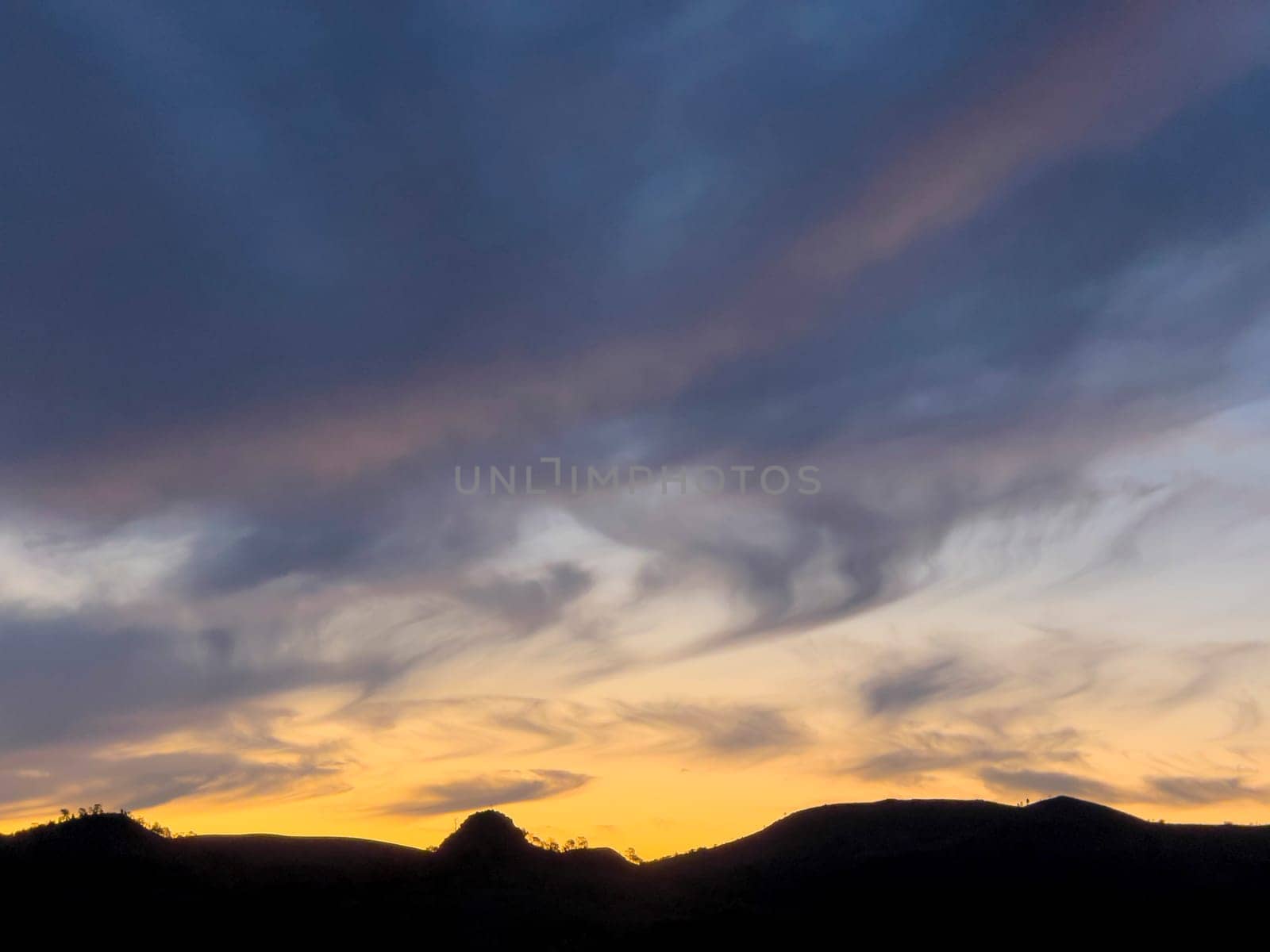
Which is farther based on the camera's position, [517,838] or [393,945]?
[517,838]

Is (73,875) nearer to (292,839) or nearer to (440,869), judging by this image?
(292,839)

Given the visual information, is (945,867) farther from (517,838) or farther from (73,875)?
(73,875)

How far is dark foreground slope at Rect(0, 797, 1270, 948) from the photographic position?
77.6m

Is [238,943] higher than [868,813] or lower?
lower

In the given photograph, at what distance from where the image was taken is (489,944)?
7725 centimetres

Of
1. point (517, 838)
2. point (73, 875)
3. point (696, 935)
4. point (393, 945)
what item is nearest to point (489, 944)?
point (393, 945)

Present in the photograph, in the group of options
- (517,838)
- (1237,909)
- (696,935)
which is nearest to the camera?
(696,935)

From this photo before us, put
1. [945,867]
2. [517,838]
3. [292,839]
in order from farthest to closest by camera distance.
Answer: [517,838] → [292,839] → [945,867]

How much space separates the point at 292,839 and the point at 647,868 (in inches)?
1183

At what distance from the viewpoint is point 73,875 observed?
3130 inches

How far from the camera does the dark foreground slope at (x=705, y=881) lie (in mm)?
77562

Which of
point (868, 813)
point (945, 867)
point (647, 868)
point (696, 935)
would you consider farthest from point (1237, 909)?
point (647, 868)

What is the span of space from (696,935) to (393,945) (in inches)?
779

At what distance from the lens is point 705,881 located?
312ft
